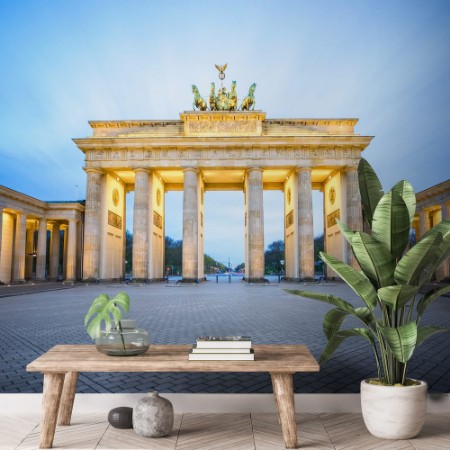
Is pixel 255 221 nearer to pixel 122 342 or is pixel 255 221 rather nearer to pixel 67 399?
pixel 67 399

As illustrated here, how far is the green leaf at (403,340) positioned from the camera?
3.81m

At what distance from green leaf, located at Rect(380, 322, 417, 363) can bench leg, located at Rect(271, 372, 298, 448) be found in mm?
1022

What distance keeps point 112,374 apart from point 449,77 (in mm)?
114862

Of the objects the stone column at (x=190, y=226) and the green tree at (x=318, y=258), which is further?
the green tree at (x=318, y=258)

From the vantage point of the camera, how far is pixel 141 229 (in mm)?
46812

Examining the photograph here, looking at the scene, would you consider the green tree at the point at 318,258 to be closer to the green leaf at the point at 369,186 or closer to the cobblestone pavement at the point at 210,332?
the cobblestone pavement at the point at 210,332

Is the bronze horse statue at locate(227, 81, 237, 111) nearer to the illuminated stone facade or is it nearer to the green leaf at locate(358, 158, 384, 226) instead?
the illuminated stone facade

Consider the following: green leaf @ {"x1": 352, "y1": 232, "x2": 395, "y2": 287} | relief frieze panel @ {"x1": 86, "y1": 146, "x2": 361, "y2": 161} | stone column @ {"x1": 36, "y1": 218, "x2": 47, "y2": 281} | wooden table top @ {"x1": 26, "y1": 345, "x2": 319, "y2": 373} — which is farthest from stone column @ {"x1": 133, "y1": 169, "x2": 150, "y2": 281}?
green leaf @ {"x1": 352, "y1": 232, "x2": 395, "y2": 287}

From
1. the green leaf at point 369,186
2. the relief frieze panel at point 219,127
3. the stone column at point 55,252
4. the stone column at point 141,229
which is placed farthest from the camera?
the stone column at point 55,252

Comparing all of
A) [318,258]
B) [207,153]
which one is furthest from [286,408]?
[318,258]

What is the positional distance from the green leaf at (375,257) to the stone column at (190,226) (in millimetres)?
41350

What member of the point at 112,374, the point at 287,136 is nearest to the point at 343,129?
the point at 287,136

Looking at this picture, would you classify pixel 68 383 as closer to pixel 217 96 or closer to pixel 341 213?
pixel 341 213

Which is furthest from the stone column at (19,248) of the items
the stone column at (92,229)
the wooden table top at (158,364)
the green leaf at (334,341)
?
the green leaf at (334,341)
